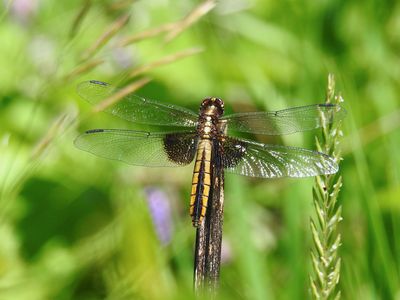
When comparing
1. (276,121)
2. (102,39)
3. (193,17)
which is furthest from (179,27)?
(276,121)

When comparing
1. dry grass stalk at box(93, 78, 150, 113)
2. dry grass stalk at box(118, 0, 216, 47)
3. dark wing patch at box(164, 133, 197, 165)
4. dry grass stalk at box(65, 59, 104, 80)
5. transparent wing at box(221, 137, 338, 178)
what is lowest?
transparent wing at box(221, 137, 338, 178)

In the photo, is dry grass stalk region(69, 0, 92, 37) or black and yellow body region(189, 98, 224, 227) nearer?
black and yellow body region(189, 98, 224, 227)

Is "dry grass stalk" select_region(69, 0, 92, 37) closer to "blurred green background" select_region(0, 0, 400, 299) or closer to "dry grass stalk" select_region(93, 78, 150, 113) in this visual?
"blurred green background" select_region(0, 0, 400, 299)

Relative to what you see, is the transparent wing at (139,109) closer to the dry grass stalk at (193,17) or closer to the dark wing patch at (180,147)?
the dark wing patch at (180,147)

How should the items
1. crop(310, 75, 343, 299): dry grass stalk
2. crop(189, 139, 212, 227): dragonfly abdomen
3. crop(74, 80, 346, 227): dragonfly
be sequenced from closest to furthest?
crop(310, 75, 343, 299): dry grass stalk < crop(189, 139, 212, 227): dragonfly abdomen < crop(74, 80, 346, 227): dragonfly

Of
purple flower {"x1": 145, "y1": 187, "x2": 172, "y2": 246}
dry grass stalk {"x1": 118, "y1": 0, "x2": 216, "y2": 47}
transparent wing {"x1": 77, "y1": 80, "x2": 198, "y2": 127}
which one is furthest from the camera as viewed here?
purple flower {"x1": 145, "y1": 187, "x2": 172, "y2": 246}

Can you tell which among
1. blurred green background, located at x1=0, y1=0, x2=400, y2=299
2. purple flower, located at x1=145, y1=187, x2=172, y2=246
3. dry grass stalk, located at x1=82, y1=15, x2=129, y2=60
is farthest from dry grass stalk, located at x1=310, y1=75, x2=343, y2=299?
purple flower, located at x1=145, y1=187, x2=172, y2=246

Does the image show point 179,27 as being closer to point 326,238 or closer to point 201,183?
point 201,183

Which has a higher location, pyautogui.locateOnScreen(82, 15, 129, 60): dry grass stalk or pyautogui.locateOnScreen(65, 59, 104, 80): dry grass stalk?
pyautogui.locateOnScreen(82, 15, 129, 60): dry grass stalk
